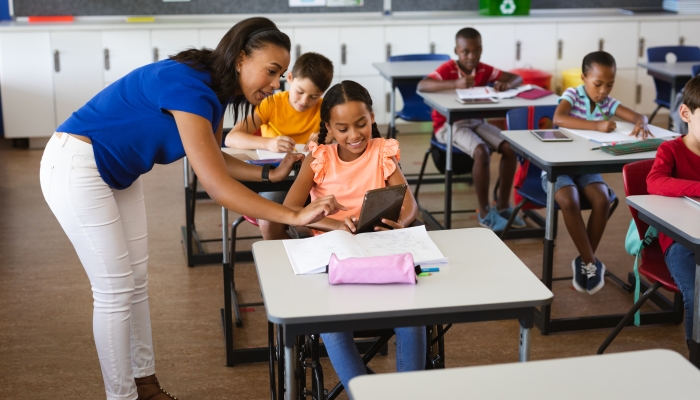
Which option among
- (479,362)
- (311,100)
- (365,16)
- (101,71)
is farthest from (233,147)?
(365,16)

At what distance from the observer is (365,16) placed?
6.42m

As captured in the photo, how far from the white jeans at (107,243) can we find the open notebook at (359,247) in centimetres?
47

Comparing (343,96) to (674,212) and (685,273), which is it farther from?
(685,273)

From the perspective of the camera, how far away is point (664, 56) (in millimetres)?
5652

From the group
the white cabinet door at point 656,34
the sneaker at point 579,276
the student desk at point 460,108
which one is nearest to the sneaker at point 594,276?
the sneaker at point 579,276

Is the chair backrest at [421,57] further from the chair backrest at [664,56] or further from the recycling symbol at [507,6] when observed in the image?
the chair backrest at [664,56]

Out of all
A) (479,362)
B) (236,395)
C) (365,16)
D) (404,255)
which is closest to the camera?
(404,255)

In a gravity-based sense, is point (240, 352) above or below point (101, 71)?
below

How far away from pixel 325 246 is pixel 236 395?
865 millimetres

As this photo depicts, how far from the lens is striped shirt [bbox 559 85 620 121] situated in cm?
348

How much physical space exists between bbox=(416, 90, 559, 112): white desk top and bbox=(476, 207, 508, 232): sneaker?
58cm

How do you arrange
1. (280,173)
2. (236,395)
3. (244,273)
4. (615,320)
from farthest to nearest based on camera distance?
(244,273), (615,320), (236,395), (280,173)

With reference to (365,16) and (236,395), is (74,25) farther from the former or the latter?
(236,395)

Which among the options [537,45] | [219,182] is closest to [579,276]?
[219,182]
